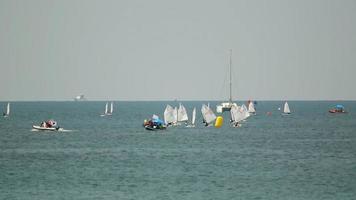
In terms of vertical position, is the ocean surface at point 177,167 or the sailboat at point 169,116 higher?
the sailboat at point 169,116

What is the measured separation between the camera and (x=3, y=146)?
127562 millimetres

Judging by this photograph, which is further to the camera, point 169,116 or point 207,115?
point 207,115

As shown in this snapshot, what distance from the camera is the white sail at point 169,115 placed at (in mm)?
187525

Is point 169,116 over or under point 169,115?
under

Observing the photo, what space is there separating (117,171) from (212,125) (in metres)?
107

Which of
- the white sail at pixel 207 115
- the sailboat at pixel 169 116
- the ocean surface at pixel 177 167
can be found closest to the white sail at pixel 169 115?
the sailboat at pixel 169 116

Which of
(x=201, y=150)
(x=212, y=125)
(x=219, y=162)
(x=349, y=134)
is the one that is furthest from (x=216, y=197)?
(x=212, y=125)

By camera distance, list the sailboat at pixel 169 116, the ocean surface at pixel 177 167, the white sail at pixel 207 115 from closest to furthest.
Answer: the ocean surface at pixel 177 167, the sailboat at pixel 169 116, the white sail at pixel 207 115

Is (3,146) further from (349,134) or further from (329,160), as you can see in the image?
(349,134)

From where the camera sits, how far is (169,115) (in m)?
190

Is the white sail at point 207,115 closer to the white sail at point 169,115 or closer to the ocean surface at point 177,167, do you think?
the white sail at point 169,115

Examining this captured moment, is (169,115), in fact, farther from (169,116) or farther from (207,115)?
(207,115)

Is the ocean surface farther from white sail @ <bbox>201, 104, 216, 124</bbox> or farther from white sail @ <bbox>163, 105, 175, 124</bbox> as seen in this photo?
white sail @ <bbox>201, 104, 216, 124</bbox>

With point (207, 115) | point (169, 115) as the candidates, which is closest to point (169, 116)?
point (169, 115)
